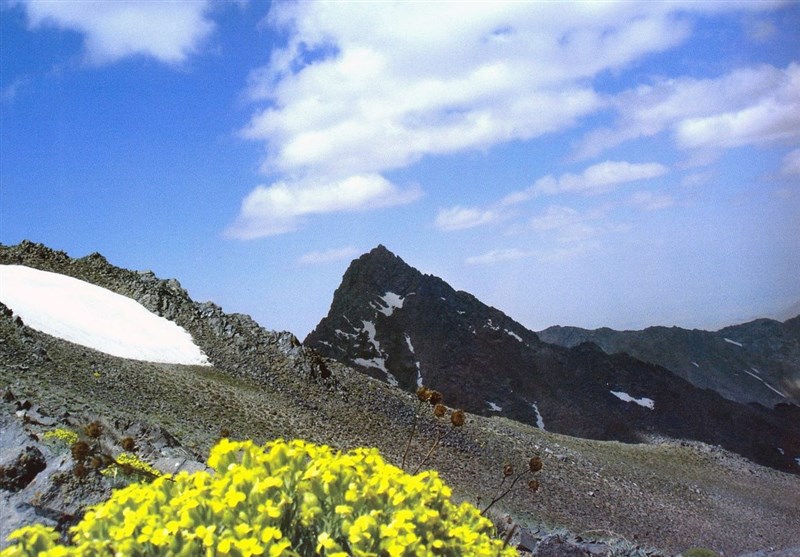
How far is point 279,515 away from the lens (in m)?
4.75

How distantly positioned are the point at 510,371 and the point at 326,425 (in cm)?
8428

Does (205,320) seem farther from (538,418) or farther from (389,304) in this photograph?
(389,304)

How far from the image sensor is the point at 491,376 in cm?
10988

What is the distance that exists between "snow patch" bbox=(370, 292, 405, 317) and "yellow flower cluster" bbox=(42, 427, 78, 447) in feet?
359

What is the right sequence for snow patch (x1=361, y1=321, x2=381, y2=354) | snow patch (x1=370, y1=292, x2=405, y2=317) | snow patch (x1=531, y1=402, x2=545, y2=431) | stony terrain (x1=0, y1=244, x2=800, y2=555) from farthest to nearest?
snow patch (x1=370, y1=292, x2=405, y2=317)
snow patch (x1=361, y1=321, x2=381, y2=354)
snow patch (x1=531, y1=402, x2=545, y2=431)
stony terrain (x1=0, y1=244, x2=800, y2=555)

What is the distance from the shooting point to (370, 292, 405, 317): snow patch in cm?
12381

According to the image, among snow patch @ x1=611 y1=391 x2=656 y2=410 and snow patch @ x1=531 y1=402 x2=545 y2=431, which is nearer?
snow patch @ x1=531 y1=402 x2=545 y2=431

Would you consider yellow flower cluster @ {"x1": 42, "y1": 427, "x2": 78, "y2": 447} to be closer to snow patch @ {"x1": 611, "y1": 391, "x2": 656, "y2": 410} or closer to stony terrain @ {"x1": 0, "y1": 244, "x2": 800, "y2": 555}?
stony terrain @ {"x1": 0, "y1": 244, "x2": 800, "y2": 555}

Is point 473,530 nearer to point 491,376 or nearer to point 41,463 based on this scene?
point 41,463

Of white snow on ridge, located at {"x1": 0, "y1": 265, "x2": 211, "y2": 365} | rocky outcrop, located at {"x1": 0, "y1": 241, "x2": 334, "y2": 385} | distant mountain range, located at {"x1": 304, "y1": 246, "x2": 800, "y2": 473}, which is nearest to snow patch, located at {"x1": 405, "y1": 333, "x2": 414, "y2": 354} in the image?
distant mountain range, located at {"x1": 304, "y1": 246, "x2": 800, "y2": 473}

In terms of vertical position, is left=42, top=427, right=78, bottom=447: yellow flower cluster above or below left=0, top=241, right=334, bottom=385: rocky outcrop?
below

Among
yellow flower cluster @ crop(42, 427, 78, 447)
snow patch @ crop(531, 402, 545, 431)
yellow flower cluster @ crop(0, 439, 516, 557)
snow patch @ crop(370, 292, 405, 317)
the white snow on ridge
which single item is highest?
snow patch @ crop(370, 292, 405, 317)

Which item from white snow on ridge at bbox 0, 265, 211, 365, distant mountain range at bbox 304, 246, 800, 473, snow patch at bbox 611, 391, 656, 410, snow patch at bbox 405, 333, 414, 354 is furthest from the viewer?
snow patch at bbox 405, 333, 414, 354

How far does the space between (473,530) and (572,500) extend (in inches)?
1090
